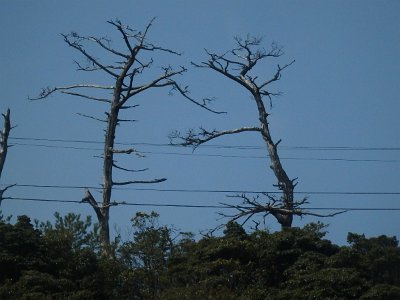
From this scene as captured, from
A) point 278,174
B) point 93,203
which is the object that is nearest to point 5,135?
point 93,203

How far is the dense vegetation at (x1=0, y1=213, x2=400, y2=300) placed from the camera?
16.6 metres

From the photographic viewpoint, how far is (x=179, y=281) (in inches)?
682

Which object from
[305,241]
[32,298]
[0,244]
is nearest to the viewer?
[32,298]

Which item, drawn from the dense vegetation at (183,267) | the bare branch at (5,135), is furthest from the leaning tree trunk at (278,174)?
the bare branch at (5,135)

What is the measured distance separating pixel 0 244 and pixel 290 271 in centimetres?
778

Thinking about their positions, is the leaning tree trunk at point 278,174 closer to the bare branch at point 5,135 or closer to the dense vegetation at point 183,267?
the dense vegetation at point 183,267

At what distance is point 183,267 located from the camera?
17.6 metres

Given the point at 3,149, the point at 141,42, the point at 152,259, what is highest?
the point at 141,42

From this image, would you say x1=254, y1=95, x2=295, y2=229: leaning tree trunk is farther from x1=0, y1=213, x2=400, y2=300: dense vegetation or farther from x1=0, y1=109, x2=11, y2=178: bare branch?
x1=0, y1=109, x2=11, y2=178: bare branch

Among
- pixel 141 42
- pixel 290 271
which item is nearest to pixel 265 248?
pixel 290 271

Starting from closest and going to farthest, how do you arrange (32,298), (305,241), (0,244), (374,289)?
(32,298)
(374,289)
(0,244)
(305,241)

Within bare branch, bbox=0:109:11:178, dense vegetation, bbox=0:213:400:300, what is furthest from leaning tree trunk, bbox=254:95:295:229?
bare branch, bbox=0:109:11:178

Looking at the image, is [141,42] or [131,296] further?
[141,42]

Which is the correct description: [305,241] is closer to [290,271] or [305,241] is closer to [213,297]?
[290,271]
